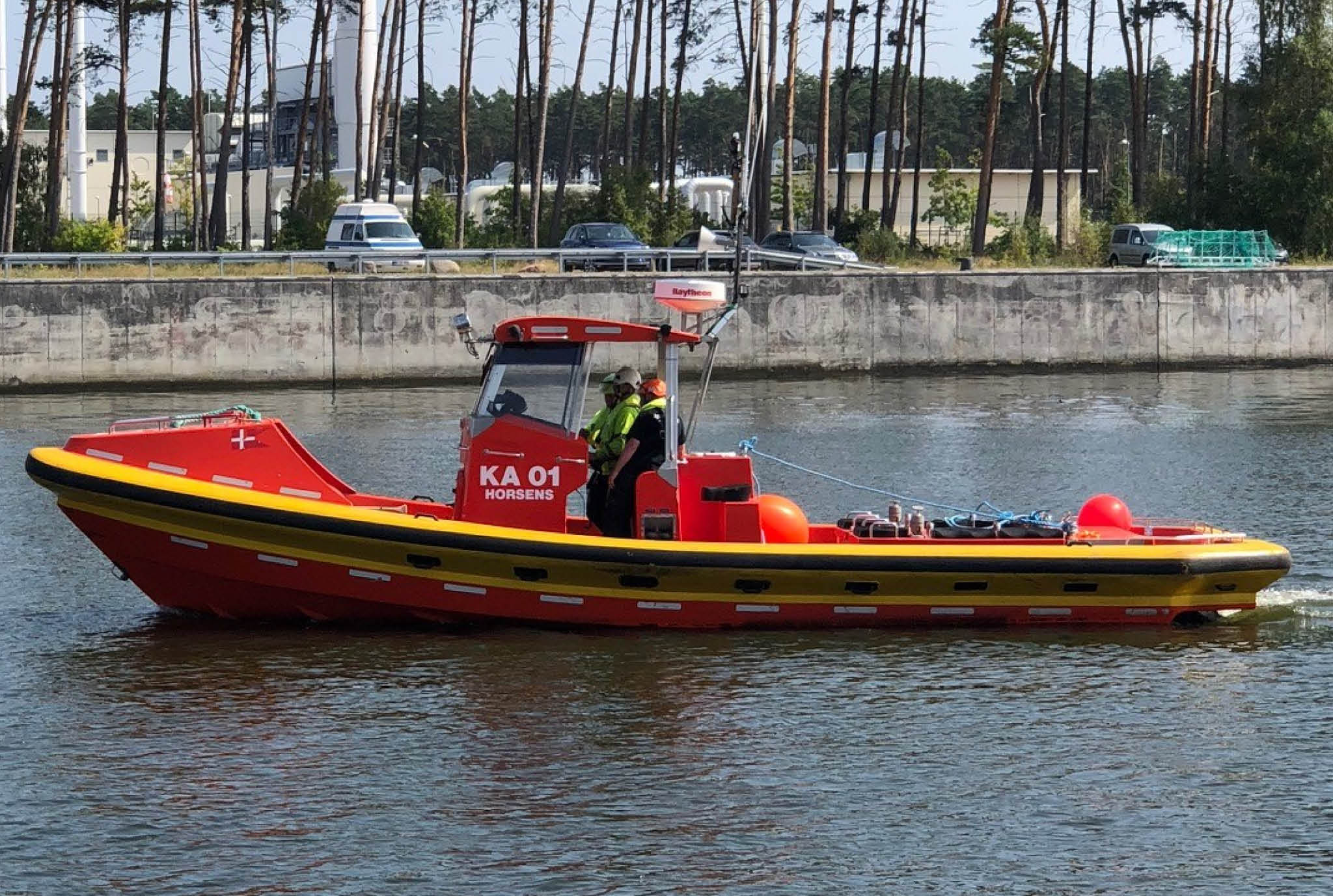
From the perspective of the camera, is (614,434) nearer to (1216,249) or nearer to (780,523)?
(780,523)

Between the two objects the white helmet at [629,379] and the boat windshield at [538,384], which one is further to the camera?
the white helmet at [629,379]


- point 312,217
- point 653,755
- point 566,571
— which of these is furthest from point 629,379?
point 312,217

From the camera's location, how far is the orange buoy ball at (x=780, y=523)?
13547 millimetres

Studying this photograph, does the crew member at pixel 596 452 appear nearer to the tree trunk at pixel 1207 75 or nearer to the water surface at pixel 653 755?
the water surface at pixel 653 755

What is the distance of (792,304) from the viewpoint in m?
36.7

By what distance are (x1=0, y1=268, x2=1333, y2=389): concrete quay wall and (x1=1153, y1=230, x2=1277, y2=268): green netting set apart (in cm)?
177

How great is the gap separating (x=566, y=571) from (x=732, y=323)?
23.8 meters

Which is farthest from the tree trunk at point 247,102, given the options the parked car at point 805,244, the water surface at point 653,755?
the water surface at point 653,755

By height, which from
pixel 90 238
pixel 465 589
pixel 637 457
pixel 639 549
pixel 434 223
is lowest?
pixel 465 589

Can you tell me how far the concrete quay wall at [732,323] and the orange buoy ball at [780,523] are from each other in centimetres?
1847

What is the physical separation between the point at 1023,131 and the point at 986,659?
403ft

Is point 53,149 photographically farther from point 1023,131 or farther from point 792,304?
point 1023,131

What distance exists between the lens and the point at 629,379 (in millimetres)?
13516

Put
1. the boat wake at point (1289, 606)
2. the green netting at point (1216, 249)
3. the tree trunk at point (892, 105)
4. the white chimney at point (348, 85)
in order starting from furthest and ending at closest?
the white chimney at point (348, 85)
the tree trunk at point (892, 105)
the green netting at point (1216, 249)
the boat wake at point (1289, 606)
